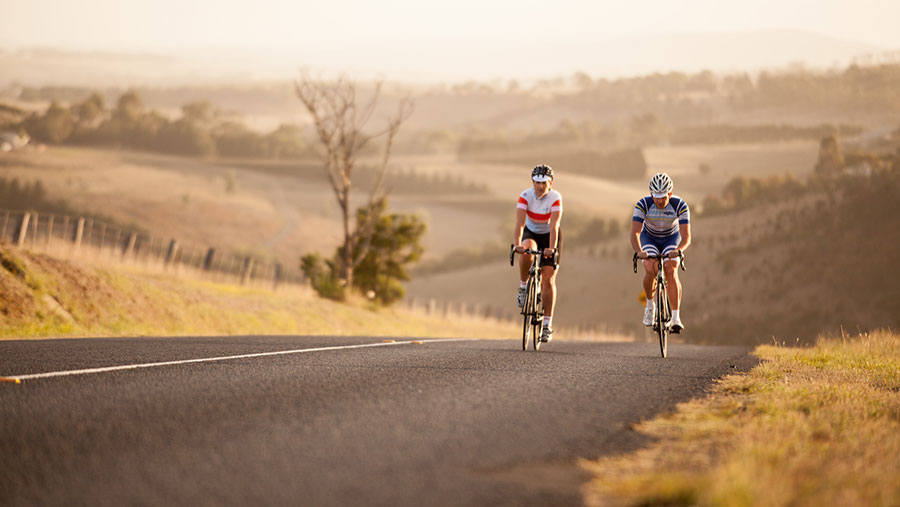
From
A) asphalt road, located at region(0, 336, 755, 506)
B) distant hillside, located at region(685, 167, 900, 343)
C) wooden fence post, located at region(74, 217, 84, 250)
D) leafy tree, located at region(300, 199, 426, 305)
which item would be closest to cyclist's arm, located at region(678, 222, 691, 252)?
asphalt road, located at region(0, 336, 755, 506)

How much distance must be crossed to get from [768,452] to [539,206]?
7560 millimetres

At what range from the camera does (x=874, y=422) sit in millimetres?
7012

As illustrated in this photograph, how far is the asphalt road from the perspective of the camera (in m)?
4.77

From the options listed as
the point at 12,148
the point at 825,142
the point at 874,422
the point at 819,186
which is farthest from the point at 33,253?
the point at 12,148

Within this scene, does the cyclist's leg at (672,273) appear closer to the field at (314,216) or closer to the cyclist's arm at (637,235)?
the cyclist's arm at (637,235)

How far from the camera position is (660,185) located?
41.0 feet

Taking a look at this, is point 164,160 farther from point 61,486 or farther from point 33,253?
point 61,486

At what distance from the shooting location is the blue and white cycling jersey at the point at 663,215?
12797 millimetres

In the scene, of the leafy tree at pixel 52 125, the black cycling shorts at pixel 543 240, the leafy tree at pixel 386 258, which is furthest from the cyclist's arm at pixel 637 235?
the leafy tree at pixel 52 125

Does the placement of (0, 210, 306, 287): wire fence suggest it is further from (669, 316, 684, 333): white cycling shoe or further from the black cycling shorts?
(669, 316, 684, 333): white cycling shoe

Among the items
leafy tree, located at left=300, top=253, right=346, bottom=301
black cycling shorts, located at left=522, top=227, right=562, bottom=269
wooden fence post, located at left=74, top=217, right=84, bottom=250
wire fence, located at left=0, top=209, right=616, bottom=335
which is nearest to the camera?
black cycling shorts, located at left=522, top=227, right=562, bottom=269

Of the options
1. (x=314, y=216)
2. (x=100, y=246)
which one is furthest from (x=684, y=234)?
(x=314, y=216)

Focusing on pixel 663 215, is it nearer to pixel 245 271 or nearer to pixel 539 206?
pixel 539 206

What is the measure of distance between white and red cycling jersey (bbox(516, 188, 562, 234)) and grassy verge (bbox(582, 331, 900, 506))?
3.81 meters
